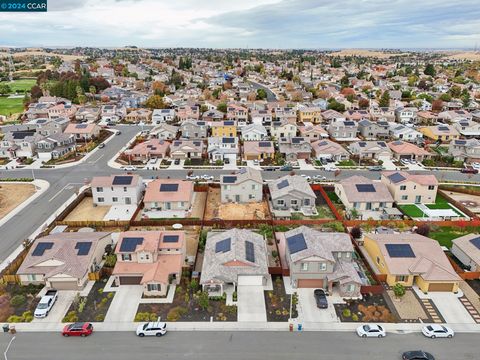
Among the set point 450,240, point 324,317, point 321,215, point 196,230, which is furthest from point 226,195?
point 450,240

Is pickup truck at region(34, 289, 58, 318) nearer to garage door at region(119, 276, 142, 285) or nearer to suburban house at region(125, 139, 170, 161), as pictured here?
garage door at region(119, 276, 142, 285)

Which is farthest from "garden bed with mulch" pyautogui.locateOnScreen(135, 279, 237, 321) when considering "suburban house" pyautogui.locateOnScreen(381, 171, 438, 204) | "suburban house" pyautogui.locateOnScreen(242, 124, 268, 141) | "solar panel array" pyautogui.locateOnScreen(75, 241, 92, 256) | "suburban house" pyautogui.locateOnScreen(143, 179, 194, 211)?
"suburban house" pyautogui.locateOnScreen(242, 124, 268, 141)

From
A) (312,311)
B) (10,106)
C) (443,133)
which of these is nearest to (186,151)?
(312,311)

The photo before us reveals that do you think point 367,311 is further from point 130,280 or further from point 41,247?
point 41,247

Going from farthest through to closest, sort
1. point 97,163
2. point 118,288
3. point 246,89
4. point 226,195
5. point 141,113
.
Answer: point 246,89 < point 141,113 < point 97,163 < point 226,195 < point 118,288

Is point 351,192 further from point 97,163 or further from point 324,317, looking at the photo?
point 97,163
